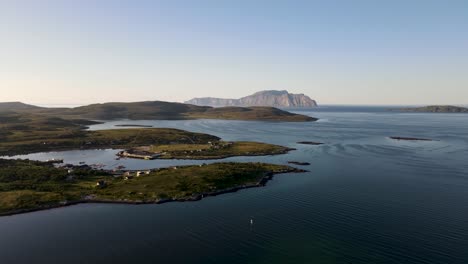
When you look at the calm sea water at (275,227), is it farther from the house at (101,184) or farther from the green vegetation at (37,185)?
the house at (101,184)

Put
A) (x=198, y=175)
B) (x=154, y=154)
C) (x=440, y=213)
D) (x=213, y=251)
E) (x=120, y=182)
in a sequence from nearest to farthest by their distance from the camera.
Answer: (x=213, y=251) → (x=440, y=213) → (x=120, y=182) → (x=198, y=175) → (x=154, y=154)

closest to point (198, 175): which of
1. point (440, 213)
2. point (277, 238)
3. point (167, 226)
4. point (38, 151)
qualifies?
point (167, 226)

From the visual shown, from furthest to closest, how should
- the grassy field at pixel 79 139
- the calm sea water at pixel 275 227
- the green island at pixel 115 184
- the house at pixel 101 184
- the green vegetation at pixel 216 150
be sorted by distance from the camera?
the grassy field at pixel 79 139 < the green vegetation at pixel 216 150 < the house at pixel 101 184 < the green island at pixel 115 184 < the calm sea water at pixel 275 227

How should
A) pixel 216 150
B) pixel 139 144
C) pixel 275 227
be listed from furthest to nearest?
1. pixel 139 144
2. pixel 216 150
3. pixel 275 227

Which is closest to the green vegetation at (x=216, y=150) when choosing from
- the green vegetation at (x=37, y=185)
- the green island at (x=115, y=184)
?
the green island at (x=115, y=184)

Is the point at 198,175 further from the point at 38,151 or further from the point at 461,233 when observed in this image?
the point at 38,151

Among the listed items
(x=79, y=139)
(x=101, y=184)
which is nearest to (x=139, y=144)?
(x=79, y=139)

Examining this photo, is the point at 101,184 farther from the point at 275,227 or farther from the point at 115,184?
the point at 275,227

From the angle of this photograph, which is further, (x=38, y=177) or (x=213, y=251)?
(x=38, y=177)
